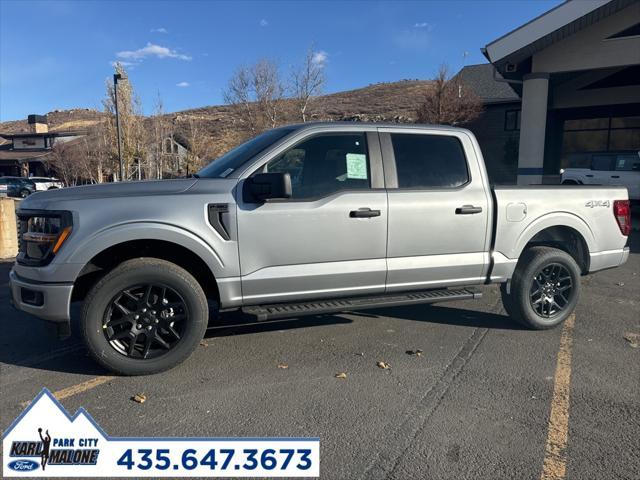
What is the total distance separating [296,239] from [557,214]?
9.25ft

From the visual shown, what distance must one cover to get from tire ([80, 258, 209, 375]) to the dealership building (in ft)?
46.9

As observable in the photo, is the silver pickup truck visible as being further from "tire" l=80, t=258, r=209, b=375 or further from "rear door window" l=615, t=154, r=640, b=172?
"rear door window" l=615, t=154, r=640, b=172

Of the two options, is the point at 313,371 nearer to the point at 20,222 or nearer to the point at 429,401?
the point at 429,401

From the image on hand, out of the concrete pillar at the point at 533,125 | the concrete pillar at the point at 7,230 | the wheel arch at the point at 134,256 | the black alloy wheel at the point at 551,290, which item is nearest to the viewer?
the wheel arch at the point at 134,256

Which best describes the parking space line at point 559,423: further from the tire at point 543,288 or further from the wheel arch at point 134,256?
the wheel arch at point 134,256

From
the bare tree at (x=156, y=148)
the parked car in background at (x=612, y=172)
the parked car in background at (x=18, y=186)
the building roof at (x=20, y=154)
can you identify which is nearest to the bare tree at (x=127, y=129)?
the bare tree at (x=156, y=148)

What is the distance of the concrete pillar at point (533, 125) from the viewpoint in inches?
606

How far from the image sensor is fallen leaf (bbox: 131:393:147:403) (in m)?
3.39

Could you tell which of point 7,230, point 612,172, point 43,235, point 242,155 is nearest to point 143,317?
point 43,235

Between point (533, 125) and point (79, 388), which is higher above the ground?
point (533, 125)

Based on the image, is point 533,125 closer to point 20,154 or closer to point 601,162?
point 601,162

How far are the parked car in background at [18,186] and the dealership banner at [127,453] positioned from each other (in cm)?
3846

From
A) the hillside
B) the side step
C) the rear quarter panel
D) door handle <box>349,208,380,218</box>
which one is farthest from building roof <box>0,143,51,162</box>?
the rear quarter panel

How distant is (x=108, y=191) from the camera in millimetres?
3707
